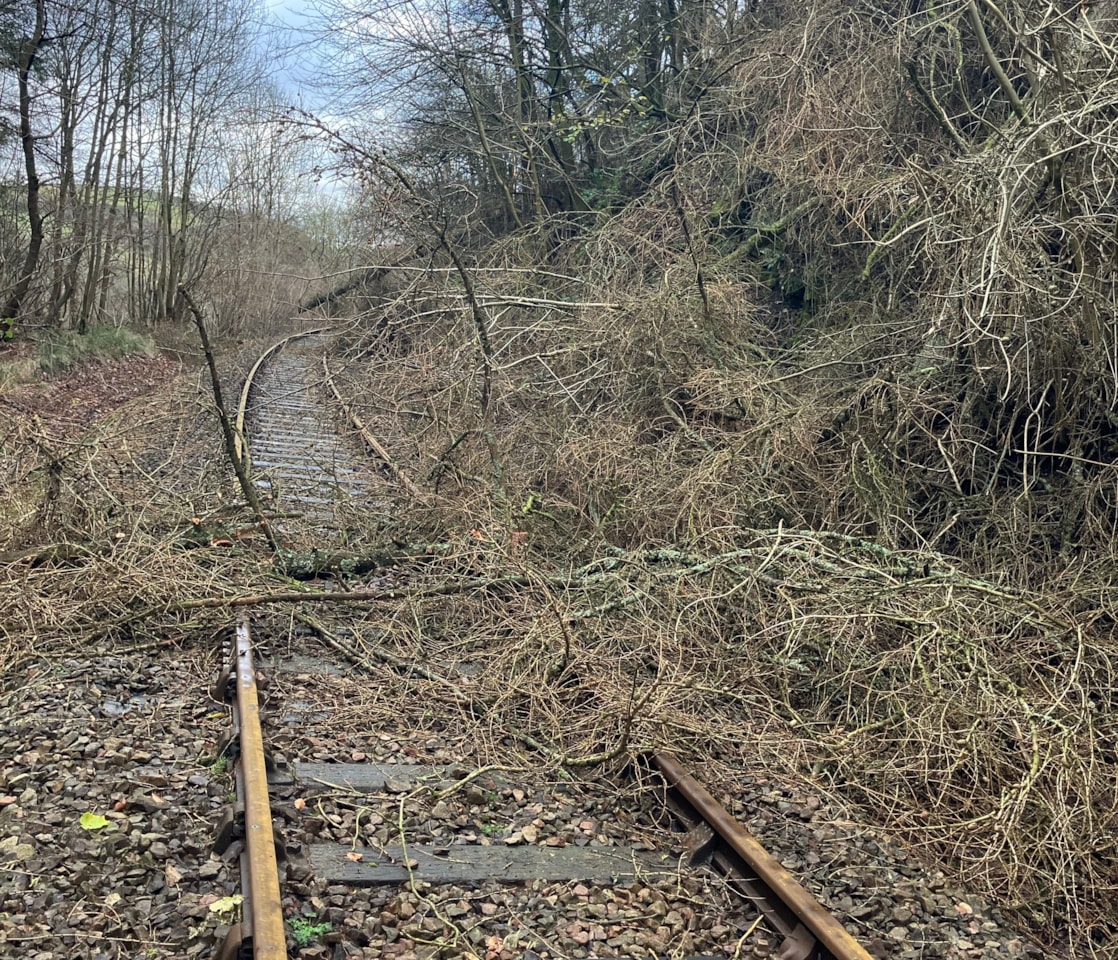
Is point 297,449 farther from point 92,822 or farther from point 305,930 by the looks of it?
point 305,930

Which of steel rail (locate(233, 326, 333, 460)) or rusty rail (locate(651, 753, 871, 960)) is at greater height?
steel rail (locate(233, 326, 333, 460))

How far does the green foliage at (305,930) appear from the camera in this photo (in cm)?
325

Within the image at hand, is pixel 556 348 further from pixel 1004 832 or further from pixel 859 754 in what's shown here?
pixel 1004 832

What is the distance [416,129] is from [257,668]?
47.7 feet

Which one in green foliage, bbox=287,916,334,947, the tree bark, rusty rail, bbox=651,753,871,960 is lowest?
rusty rail, bbox=651,753,871,960

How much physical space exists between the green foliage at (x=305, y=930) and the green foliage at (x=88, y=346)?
16610mm

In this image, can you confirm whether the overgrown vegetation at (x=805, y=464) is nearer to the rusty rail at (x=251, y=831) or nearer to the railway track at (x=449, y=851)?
the railway track at (x=449, y=851)

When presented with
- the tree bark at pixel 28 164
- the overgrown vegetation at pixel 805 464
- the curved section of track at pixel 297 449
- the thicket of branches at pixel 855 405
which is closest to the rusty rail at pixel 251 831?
the overgrown vegetation at pixel 805 464

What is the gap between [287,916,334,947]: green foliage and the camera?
3250 mm

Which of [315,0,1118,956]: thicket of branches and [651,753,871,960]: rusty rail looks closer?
[651,753,871,960]: rusty rail

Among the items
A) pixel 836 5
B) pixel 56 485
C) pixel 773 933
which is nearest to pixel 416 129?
pixel 836 5

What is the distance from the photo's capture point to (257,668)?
18.5 ft

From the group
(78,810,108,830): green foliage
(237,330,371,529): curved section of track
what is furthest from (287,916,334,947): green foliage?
(237,330,371,529): curved section of track

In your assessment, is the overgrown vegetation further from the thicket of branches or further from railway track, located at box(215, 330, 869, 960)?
railway track, located at box(215, 330, 869, 960)
